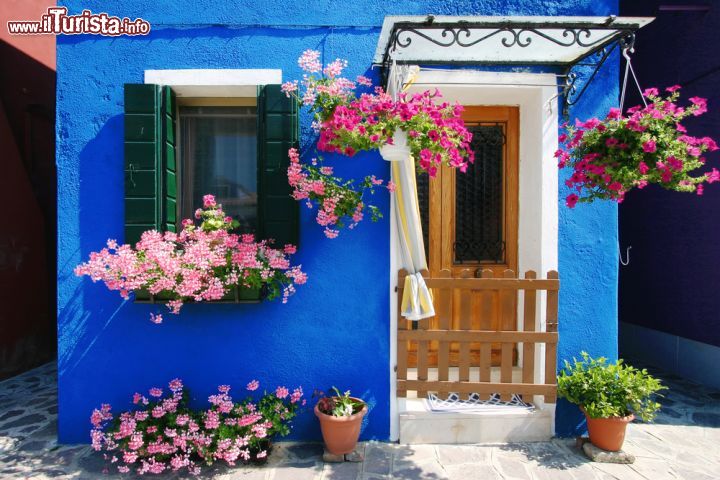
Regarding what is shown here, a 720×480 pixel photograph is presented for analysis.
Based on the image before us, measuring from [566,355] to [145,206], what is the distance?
12.1 feet

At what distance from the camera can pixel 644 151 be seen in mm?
2590

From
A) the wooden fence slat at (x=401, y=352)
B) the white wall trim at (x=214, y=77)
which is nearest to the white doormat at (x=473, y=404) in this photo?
the wooden fence slat at (x=401, y=352)

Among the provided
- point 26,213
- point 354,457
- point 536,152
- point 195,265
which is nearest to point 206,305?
point 195,265

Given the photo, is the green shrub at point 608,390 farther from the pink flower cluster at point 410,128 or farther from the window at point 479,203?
the pink flower cluster at point 410,128

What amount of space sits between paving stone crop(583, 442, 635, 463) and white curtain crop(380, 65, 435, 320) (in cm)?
163

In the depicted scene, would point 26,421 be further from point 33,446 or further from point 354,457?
point 354,457

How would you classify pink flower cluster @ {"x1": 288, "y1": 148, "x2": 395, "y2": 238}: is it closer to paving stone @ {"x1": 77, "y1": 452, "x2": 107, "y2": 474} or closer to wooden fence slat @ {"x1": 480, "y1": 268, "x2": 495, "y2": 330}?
wooden fence slat @ {"x1": 480, "y1": 268, "x2": 495, "y2": 330}

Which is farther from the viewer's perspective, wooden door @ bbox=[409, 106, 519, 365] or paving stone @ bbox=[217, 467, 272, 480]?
wooden door @ bbox=[409, 106, 519, 365]

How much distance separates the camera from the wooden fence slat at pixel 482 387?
11.0 ft

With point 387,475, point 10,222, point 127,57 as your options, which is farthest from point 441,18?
point 10,222

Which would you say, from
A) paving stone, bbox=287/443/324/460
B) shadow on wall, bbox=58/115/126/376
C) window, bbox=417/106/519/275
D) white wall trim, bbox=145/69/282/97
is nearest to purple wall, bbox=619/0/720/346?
window, bbox=417/106/519/275

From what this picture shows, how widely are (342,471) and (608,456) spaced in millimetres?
2021

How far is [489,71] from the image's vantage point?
351 cm

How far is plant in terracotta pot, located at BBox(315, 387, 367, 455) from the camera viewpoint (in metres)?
3.13
